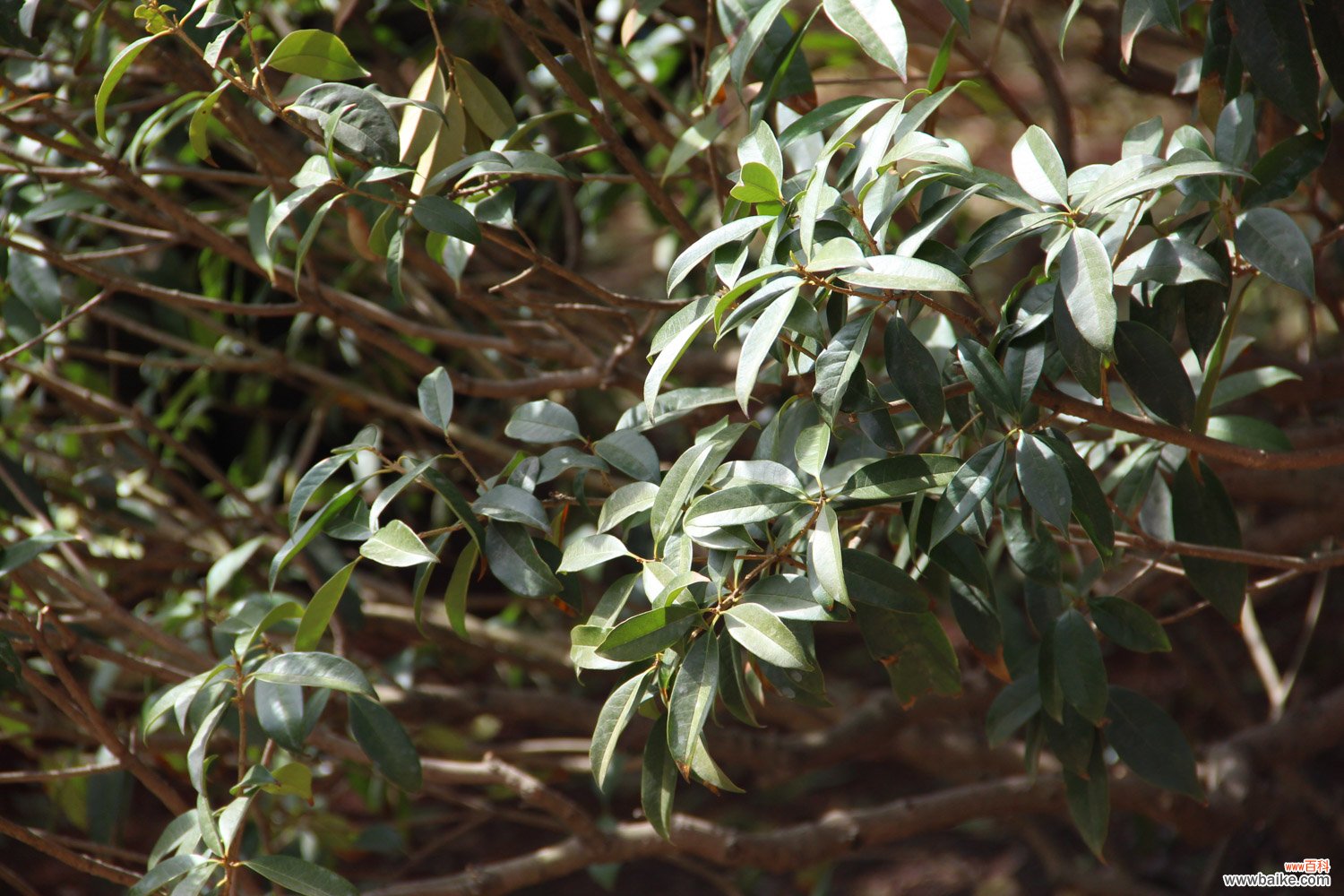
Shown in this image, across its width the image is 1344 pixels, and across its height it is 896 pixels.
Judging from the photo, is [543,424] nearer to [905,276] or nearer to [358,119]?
[358,119]

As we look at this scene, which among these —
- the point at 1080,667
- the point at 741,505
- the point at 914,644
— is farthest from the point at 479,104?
the point at 1080,667

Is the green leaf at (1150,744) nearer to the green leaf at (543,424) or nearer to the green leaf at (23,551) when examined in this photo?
the green leaf at (543,424)

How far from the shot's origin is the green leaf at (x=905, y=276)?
0.64m

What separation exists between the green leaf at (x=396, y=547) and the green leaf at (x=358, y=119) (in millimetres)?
294

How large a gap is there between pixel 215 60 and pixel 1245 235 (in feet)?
2.46

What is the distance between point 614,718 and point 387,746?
0.82ft

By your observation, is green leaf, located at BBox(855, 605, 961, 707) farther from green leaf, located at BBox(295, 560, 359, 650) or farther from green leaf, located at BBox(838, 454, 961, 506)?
green leaf, located at BBox(295, 560, 359, 650)

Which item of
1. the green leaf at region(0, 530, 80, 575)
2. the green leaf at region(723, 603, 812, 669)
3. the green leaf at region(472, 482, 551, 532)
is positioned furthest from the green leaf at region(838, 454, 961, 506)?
the green leaf at region(0, 530, 80, 575)

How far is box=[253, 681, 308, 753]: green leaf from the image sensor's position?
36.2 inches

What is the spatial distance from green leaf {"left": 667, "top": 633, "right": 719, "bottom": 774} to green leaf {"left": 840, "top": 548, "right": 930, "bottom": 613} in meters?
0.12

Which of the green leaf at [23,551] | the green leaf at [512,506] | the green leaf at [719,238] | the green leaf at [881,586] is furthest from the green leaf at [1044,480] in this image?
the green leaf at [23,551]

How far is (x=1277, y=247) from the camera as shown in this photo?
0.76 meters

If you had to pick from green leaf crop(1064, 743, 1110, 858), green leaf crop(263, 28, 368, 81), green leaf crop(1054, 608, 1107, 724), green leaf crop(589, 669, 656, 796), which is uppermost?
green leaf crop(263, 28, 368, 81)

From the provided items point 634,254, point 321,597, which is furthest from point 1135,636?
point 634,254
